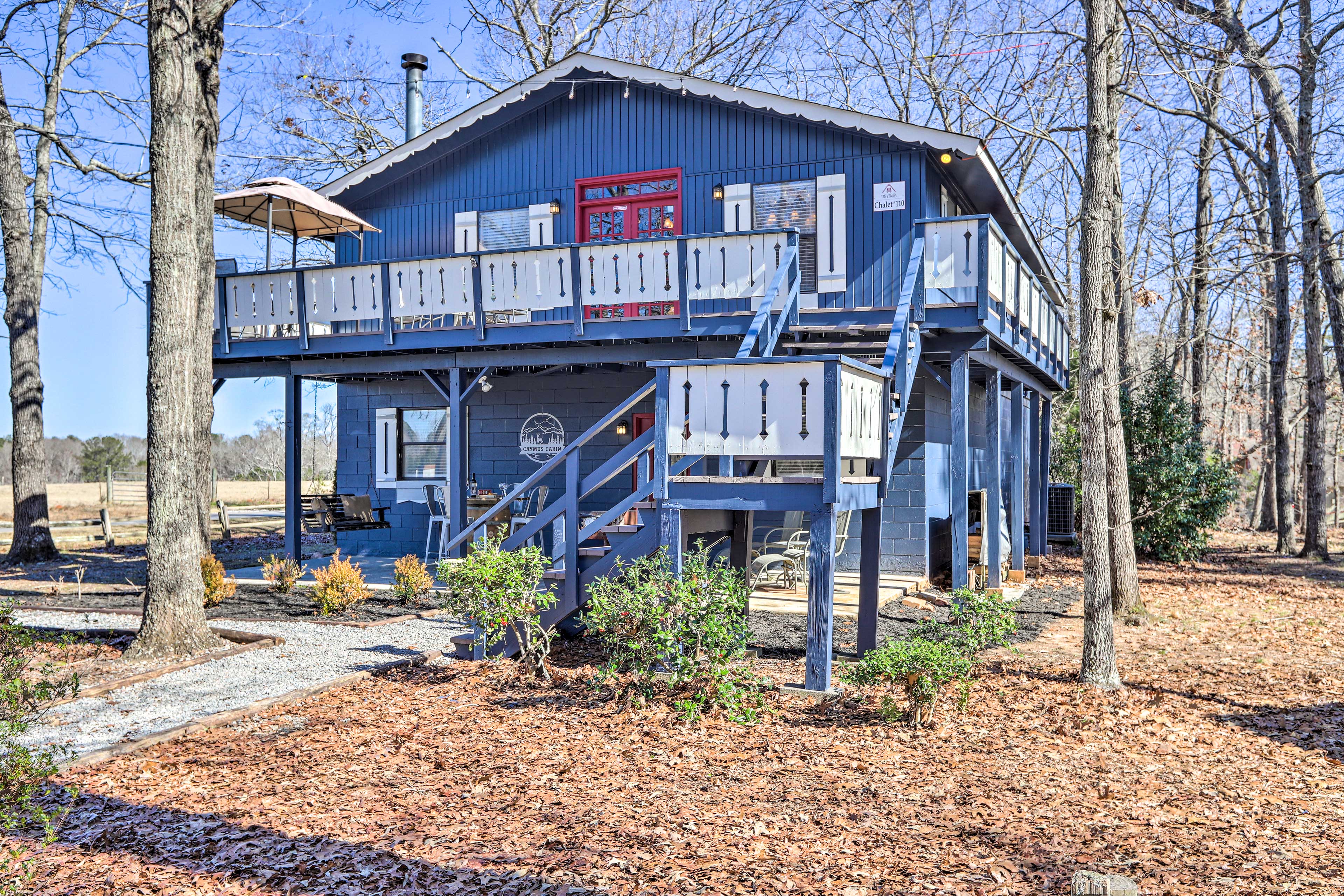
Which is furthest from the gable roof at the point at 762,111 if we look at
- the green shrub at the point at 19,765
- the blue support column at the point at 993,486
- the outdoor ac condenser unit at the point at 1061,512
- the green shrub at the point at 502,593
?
the green shrub at the point at 19,765

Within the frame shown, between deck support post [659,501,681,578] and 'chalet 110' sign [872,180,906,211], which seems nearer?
deck support post [659,501,681,578]

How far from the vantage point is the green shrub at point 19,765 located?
A: 3.96 m

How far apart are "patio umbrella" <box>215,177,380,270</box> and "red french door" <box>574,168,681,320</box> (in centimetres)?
329

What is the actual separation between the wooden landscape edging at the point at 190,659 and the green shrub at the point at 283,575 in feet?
8.19

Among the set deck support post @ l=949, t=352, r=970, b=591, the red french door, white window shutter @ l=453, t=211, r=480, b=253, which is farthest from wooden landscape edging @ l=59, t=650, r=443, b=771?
white window shutter @ l=453, t=211, r=480, b=253

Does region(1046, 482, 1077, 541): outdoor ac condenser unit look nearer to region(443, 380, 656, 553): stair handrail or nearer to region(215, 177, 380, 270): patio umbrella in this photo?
region(215, 177, 380, 270): patio umbrella

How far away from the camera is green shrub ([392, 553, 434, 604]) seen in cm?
1127

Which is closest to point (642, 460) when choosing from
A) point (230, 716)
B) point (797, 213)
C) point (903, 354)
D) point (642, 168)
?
point (797, 213)

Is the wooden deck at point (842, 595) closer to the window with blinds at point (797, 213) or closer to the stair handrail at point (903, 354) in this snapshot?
the stair handrail at point (903, 354)

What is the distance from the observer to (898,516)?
13250 mm

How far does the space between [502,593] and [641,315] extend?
6785 millimetres

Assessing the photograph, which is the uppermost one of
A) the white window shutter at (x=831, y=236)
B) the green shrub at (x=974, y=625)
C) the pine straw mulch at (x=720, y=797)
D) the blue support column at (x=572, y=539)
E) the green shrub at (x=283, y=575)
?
the white window shutter at (x=831, y=236)

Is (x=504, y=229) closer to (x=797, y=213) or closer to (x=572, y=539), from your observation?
(x=797, y=213)

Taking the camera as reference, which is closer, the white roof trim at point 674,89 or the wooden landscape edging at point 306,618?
the wooden landscape edging at point 306,618
